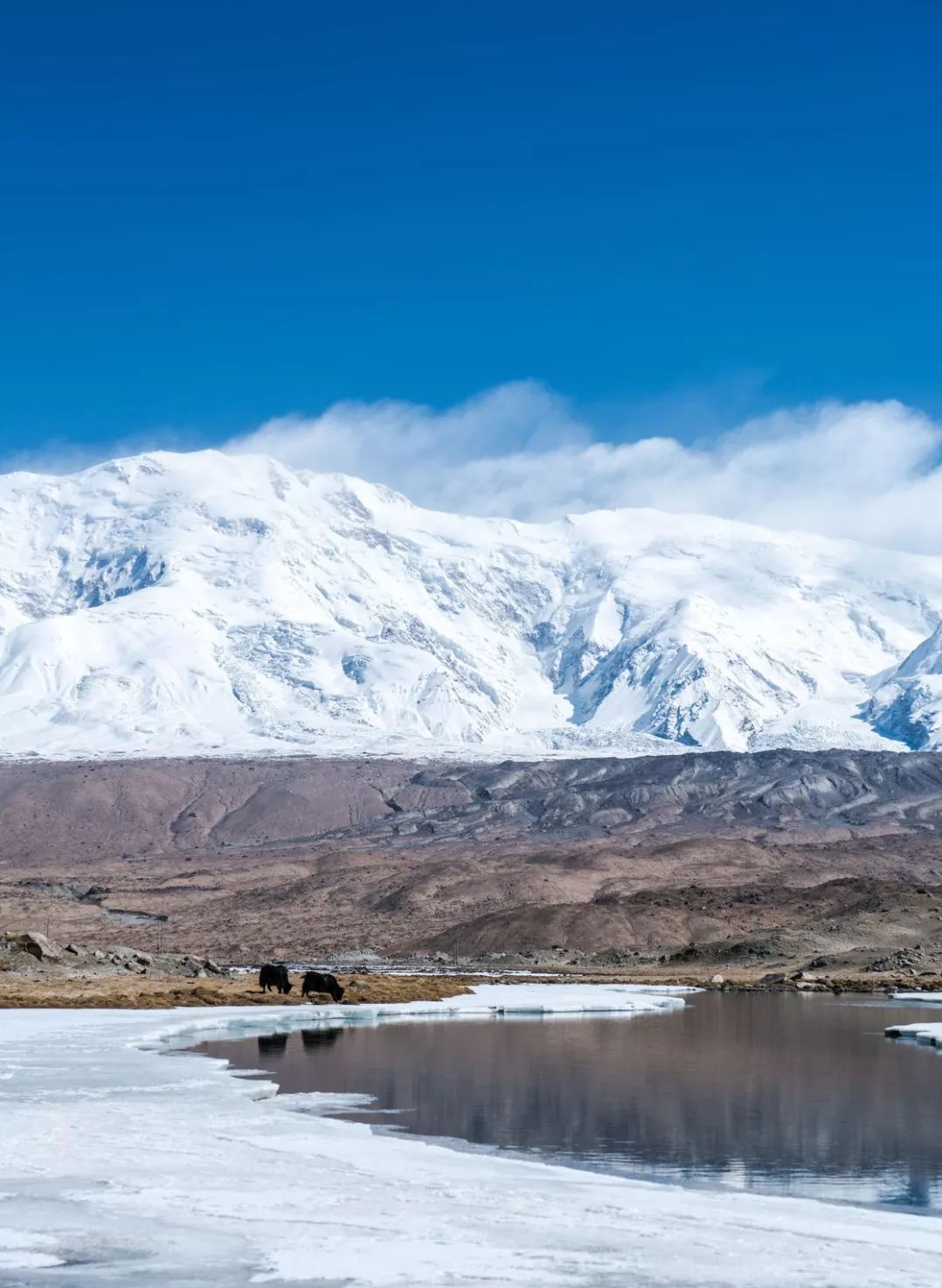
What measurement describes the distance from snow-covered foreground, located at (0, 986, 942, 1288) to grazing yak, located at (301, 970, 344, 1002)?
125ft

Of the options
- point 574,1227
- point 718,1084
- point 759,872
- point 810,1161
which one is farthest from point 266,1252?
point 759,872

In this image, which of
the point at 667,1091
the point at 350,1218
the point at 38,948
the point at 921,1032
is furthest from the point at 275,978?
the point at 350,1218

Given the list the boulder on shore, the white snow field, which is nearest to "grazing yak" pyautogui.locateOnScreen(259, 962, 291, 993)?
the boulder on shore

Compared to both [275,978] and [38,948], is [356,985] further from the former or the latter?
[38,948]

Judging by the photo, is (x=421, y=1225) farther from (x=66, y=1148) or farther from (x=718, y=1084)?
(x=718, y=1084)

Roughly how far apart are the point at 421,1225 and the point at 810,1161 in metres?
9.17

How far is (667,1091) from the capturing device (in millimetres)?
35250

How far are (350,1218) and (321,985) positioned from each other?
50074mm

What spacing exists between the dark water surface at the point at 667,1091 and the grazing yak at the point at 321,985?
1094 cm

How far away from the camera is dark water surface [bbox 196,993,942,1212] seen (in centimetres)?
2595

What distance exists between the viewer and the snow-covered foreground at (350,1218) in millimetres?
17469

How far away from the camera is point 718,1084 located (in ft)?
121

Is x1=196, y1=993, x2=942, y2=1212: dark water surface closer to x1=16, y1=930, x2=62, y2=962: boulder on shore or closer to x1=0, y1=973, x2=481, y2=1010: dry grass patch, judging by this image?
x1=0, y1=973, x2=481, y2=1010: dry grass patch

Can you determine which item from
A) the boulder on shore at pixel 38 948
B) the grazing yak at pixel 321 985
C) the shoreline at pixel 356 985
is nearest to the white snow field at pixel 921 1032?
the shoreline at pixel 356 985
